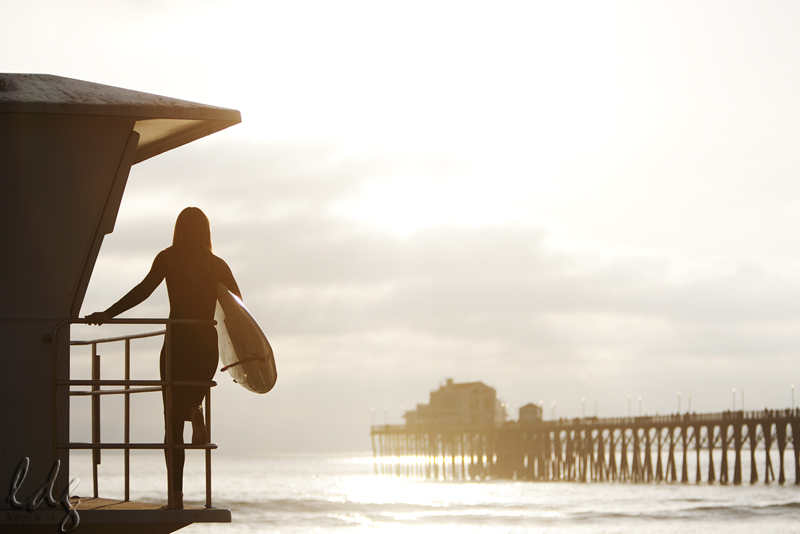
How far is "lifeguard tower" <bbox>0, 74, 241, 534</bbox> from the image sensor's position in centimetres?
504

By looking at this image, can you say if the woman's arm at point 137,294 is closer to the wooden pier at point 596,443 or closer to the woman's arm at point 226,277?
the woman's arm at point 226,277

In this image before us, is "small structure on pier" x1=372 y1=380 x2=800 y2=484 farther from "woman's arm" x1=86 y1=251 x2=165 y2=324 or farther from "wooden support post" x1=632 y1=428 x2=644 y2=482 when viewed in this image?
"woman's arm" x1=86 y1=251 x2=165 y2=324

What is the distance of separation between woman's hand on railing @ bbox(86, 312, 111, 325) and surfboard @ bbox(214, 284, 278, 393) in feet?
1.98

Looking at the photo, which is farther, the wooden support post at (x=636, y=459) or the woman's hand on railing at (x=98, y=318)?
the wooden support post at (x=636, y=459)

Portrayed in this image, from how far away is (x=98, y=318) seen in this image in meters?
5.18

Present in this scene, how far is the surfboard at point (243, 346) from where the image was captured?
515 cm

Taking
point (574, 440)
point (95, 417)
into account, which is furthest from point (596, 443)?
point (95, 417)

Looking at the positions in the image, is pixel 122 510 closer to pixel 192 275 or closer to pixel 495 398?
pixel 192 275

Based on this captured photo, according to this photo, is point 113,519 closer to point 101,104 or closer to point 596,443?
point 101,104

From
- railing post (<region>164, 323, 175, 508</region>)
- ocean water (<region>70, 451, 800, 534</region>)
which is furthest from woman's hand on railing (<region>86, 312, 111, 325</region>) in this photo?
ocean water (<region>70, 451, 800, 534</region>)

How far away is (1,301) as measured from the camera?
505 centimetres

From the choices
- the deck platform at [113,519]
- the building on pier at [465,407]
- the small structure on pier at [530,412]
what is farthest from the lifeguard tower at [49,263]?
the building on pier at [465,407]

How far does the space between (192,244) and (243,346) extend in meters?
0.64

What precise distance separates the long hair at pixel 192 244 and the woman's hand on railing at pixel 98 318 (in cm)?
46
